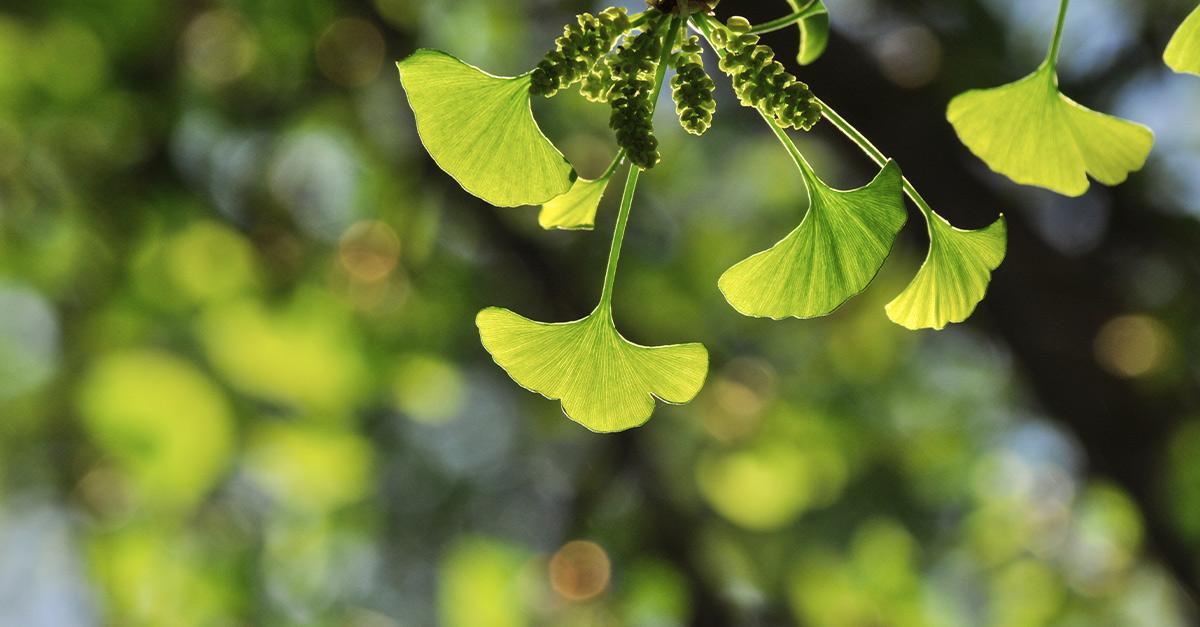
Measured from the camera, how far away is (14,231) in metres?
1.19

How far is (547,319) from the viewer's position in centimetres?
123

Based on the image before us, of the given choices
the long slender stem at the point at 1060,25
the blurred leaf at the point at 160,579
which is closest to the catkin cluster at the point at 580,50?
the long slender stem at the point at 1060,25

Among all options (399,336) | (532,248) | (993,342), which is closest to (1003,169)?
(993,342)

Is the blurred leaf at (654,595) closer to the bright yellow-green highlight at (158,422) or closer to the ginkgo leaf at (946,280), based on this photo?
the bright yellow-green highlight at (158,422)

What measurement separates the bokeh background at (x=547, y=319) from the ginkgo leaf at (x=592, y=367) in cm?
57

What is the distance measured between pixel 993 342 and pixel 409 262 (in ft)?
2.67

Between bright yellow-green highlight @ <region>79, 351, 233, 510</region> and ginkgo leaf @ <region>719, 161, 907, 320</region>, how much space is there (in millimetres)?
996

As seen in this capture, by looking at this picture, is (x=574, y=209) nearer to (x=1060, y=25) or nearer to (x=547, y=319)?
(x=1060, y=25)

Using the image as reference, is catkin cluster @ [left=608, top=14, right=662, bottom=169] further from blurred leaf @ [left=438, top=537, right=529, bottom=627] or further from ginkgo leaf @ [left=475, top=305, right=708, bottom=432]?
blurred leaf @ [left=438, top=537, right=529, bottom=627]

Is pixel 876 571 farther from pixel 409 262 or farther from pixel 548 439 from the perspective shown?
pixel 409 262

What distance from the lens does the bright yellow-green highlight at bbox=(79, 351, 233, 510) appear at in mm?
1063

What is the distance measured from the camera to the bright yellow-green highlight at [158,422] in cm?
106

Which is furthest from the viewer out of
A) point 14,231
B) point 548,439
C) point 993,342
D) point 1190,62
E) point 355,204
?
point 548,439

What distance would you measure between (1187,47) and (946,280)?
0.27 ft
